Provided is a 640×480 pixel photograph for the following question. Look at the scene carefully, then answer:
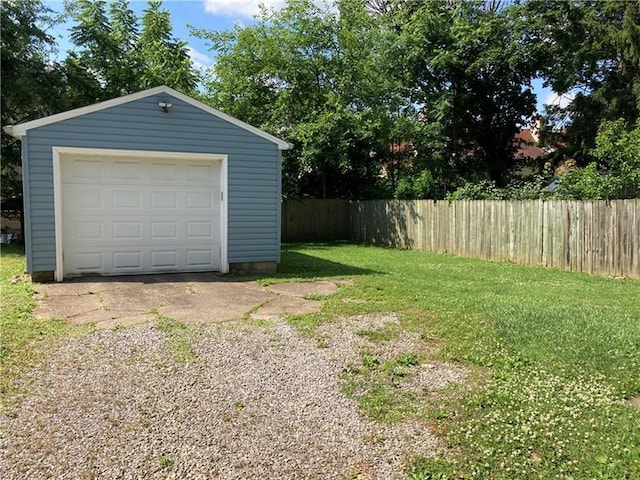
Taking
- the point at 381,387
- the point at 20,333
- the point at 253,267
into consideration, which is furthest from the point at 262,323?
the point at 253,267

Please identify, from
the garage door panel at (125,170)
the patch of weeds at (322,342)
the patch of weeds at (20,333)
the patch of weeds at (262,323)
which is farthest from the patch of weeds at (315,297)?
the garage door panel at (125,170)

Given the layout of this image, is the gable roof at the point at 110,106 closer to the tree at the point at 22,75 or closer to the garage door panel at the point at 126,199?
the garage door panel at the point at 126,199

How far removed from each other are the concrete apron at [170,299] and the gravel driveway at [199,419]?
104cm

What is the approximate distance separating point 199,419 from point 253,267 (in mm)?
5828

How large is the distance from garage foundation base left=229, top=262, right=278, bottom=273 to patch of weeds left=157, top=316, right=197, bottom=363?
333 cm

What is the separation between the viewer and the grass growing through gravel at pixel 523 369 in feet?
8.37

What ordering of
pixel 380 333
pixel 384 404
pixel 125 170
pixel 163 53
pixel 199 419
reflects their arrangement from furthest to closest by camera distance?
pixel 163 53 → pixel 125 170 → pixel 380 333 → pixel 384 404 → pixel 199 419

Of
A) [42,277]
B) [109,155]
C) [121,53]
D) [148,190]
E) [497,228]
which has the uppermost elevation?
[121,53]

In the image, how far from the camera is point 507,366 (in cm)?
385

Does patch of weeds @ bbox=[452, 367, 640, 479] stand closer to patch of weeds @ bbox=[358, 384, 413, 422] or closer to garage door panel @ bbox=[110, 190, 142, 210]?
patch of weeds @ bbox=[358, 384, 413, 422]

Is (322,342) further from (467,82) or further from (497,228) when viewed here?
(467,82)

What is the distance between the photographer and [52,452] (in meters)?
2.52

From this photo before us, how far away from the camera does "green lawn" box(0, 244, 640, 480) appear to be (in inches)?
101

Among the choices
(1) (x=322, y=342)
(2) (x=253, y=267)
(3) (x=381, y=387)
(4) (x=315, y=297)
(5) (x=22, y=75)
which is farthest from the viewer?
(5) (x=22, y=75)
